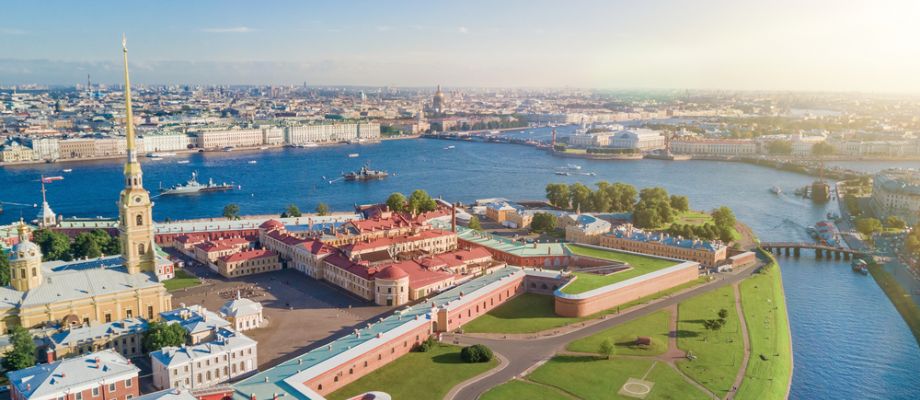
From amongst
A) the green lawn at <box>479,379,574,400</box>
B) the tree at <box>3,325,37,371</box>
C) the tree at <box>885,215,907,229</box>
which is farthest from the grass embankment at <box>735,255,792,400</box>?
the tree at <box>3,325,37,371</box>

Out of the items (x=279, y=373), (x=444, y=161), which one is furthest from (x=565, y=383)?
(x=444, y=161)

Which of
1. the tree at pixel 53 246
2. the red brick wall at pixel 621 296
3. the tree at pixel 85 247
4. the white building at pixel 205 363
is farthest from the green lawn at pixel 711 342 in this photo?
the tree at pixel 53 246

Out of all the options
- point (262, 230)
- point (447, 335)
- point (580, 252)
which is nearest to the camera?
point (447, 335)

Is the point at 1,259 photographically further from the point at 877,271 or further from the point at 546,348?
the point at 877,271

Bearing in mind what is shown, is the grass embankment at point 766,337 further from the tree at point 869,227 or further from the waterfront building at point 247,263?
the waterfront building at point 247,263

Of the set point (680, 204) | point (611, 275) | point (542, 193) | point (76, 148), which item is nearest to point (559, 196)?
point (680, 204)

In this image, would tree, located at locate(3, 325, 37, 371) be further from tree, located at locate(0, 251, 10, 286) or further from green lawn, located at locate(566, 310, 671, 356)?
green lawn, located at locate(566, 310, 671, 356)
